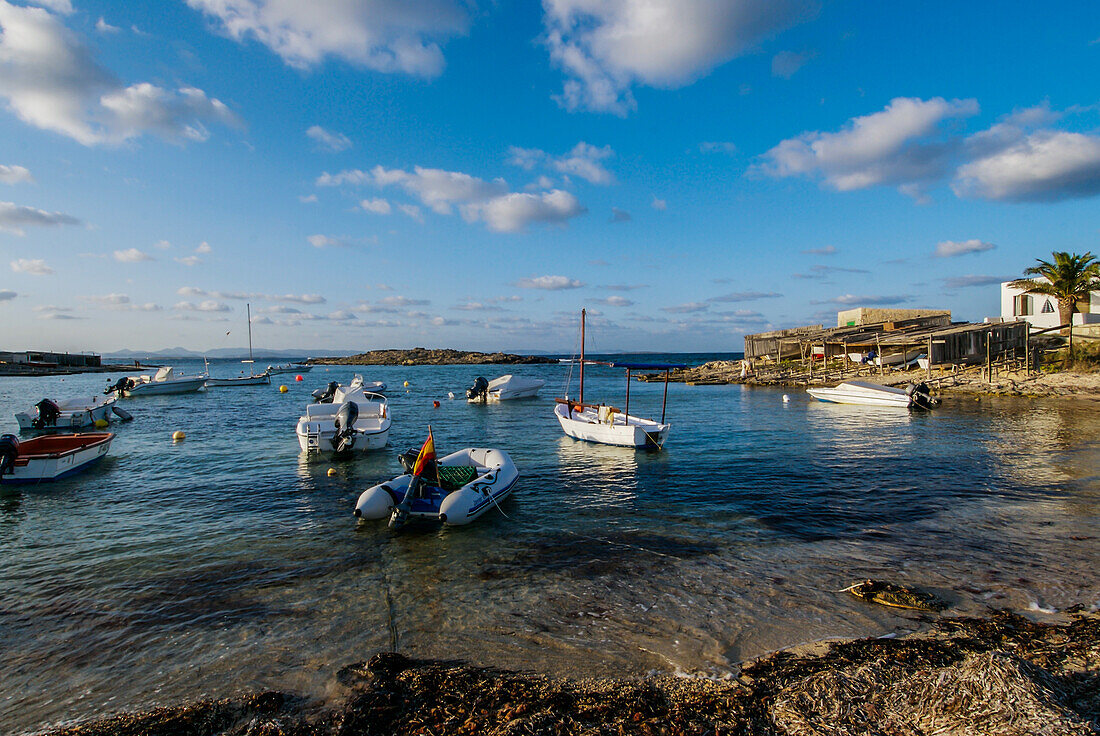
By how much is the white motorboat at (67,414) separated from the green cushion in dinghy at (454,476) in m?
26.4

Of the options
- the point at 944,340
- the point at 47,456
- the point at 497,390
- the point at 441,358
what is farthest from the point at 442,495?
the point at 441,358

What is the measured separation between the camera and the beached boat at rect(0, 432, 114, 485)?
15.4 meters

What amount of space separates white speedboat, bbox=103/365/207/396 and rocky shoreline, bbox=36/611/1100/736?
5104 centimetres

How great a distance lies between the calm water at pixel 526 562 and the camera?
6395mm

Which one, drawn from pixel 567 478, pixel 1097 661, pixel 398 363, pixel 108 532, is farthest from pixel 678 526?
pixel 398 363

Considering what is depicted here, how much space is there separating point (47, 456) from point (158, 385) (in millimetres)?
36157

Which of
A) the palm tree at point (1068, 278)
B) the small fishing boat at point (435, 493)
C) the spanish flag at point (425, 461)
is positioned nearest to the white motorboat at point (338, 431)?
the small fishing boat at point (435, 493)

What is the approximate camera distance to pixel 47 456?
15781 millimetres

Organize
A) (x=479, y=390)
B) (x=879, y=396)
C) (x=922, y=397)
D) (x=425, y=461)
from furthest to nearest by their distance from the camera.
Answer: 1. (x=479, y=390)
2. (x=879, y=396)
3. (x=922, y=397)
4. (x=425, y=461)

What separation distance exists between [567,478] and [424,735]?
37.3 feet

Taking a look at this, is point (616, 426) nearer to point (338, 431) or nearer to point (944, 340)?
point (338, 431)

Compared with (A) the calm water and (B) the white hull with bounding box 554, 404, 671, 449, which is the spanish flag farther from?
(B) the white hull with bounding box 554, 404, 671, 449

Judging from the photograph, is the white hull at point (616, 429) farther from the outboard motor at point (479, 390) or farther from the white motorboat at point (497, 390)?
the outboard motor at point (479, 390)

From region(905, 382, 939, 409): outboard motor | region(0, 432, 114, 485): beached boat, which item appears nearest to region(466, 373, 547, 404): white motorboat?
region(0, 432, 114, 485): beached boat
